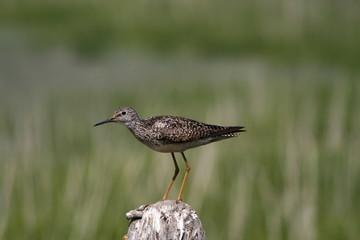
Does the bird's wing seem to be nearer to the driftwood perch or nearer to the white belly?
the white belly

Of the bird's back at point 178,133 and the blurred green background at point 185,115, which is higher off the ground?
the bird's back at point 178,133

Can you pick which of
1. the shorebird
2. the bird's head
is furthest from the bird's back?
the bird's head

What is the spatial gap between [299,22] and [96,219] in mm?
18366

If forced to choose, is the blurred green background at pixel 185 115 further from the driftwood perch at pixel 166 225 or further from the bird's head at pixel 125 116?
the driftwood perch at pixel 166 225

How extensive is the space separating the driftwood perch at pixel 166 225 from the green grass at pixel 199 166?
478cm

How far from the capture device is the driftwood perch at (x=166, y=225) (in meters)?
5.12

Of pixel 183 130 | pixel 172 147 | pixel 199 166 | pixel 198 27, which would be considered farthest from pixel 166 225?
pixel 198 27

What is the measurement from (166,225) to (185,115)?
904 centimetres

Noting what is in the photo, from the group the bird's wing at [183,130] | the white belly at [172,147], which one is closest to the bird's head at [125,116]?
the bird's wing at [183,130]

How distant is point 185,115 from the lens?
1417 cm

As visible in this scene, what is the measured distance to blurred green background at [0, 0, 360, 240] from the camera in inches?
434

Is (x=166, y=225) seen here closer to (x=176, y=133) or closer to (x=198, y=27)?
Answer: (x=176, y=133)

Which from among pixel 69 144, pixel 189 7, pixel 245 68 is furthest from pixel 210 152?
pixel 189 7

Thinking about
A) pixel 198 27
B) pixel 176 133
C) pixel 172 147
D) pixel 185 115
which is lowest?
pixel 185 115
